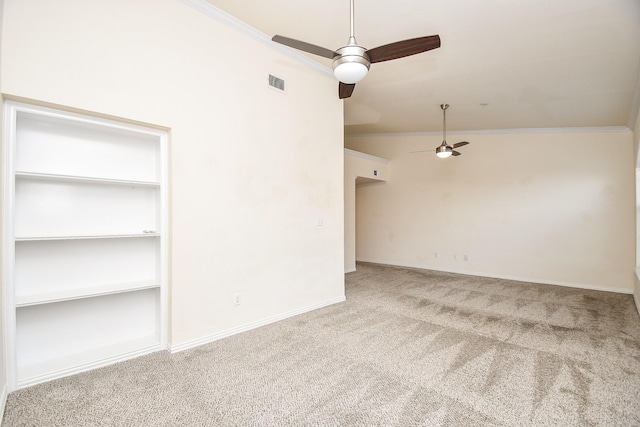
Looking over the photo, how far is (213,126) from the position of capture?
2.97m

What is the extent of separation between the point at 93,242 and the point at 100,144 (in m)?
0.82

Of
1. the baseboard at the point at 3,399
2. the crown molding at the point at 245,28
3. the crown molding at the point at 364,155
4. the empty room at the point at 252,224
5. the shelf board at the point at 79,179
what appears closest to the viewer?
the baseboard at the point at 3,399

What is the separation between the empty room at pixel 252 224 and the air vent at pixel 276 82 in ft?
0.13

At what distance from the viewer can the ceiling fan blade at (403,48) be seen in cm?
214

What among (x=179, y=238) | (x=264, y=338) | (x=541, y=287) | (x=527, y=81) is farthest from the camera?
(x=541, y=287)

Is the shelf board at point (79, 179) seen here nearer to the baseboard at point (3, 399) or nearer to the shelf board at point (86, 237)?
the shelf board at point (86, 237)

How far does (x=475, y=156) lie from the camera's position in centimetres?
656

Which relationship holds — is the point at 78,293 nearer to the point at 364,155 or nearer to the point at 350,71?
the point at 350,71

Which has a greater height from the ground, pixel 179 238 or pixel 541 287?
pixel 179 238

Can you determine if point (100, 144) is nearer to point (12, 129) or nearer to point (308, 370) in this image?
point (12, 129)

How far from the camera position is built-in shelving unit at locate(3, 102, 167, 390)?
2213 millimetres

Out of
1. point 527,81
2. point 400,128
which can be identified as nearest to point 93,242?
point 527,81

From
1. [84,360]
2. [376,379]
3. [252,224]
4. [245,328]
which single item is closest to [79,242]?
[84,360]

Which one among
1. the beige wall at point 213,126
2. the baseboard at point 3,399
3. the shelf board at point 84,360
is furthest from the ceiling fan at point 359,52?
the baseboard at point 3,399
